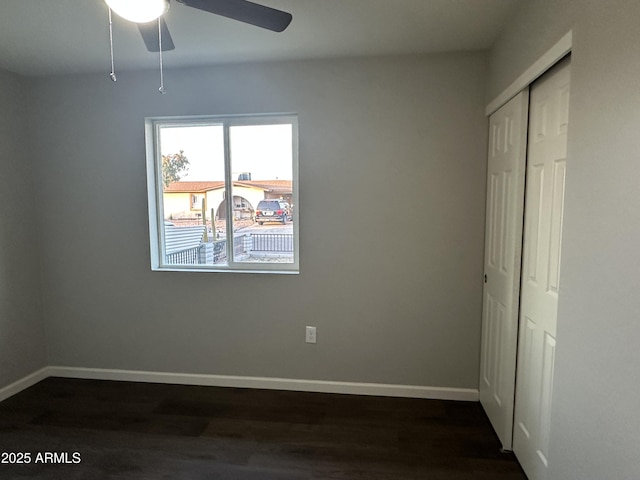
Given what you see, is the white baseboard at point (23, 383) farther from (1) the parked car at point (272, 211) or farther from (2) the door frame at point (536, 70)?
(2) the door frame at point (536, 70)

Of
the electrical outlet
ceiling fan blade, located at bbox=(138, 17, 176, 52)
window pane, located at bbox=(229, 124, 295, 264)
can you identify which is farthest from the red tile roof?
ceiling fan blade, located at bbox=(138, 17, 176, 52)

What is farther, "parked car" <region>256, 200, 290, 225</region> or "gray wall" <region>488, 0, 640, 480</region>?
"parked car" <region>256, 200, 290, 225</region>

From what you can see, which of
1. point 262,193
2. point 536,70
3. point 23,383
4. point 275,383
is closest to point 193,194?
point 262,193

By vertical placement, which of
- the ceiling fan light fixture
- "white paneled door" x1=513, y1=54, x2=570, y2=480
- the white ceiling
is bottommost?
"white paneled door" x1=513, y1=54, x2=570, y2=480

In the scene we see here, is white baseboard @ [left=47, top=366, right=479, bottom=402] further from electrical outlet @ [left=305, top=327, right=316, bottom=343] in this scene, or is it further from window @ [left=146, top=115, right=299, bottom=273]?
window @ [left=146, top=115, right=299, bottom=273]

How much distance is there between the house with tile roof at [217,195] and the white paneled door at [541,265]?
161cm

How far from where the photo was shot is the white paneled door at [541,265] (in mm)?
1644

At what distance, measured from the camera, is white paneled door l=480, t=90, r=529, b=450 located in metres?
2.02

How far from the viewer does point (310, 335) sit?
111 inches

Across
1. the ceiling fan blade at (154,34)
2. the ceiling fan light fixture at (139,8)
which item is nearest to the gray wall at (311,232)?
the ceiling fan blade at (154,34)

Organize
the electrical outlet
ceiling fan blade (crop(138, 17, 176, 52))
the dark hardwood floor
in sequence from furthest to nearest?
the electrical outlet → the dark hardwood floor → ceiling fan blade (crop(138, 17, 176, 52))

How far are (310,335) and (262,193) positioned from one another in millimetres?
1124

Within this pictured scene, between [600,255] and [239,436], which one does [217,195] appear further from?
[600,255]

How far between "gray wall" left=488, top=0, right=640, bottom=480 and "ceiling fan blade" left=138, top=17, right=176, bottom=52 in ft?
5.39
